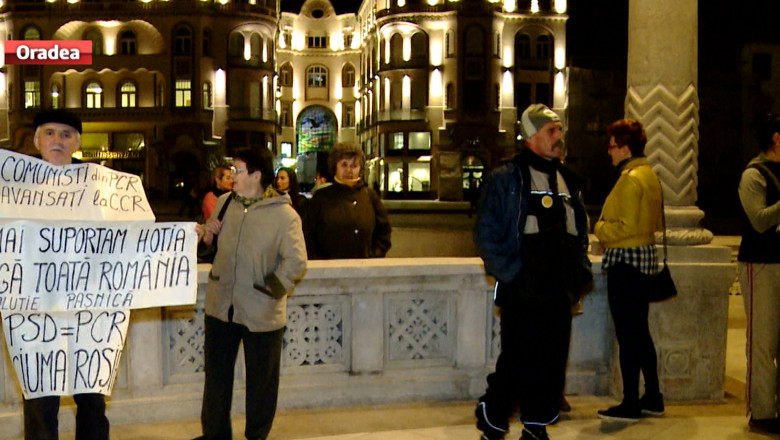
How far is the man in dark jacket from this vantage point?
4715mm

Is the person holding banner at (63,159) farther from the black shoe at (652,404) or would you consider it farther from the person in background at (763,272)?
the person in background at (763,272)

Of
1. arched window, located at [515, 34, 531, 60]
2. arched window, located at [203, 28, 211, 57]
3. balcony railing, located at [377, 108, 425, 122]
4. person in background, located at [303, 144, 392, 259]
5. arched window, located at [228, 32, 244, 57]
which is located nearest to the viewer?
person in background, located at [303, 144, 392, 259]

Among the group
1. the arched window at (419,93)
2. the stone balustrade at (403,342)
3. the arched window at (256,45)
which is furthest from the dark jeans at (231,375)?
the arched window at (256,45)

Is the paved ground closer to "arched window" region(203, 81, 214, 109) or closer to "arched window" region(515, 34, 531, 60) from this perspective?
"arched window" region(203, 81, 214, 109)

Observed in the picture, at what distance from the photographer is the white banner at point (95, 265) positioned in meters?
4.19

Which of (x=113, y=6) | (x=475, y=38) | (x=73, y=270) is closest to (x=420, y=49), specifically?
(x=475, y=38)

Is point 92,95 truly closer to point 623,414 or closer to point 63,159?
point 63,159

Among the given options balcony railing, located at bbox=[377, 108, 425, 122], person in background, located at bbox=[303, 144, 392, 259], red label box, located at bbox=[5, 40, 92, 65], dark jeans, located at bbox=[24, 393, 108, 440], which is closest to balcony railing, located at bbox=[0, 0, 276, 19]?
red label box, located at bbox=[5, 40, 92, 65]

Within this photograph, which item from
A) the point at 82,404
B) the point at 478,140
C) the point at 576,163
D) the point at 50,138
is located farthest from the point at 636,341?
the point at 478,140

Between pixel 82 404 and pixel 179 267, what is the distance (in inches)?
35.1

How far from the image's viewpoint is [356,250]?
676cm

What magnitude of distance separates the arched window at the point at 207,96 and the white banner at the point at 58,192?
2277 inches

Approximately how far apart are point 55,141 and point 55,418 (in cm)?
148

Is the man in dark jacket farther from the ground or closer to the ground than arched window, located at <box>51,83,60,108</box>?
closer to the ground
